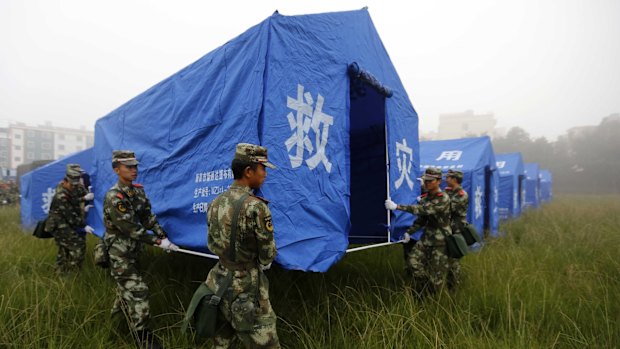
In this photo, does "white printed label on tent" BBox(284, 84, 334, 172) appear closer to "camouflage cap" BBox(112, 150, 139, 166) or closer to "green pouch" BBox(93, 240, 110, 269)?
"camouflage cap" BBox(112, 150, 139, 166)

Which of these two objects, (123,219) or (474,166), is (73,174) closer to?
(123,219)

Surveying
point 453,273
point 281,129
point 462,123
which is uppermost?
point 462,123

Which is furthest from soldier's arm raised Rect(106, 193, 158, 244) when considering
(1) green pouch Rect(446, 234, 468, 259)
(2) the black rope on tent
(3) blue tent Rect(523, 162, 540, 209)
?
(3) blue tent Rect(523, 162, 540, 209)

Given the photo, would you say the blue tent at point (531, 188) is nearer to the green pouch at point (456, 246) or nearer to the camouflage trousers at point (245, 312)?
the green pouch at point (456, 246)

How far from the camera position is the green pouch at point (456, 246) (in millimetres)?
3852

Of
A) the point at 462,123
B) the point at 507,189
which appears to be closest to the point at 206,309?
the point at 507,189

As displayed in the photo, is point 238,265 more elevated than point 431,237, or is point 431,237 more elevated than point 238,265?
point 238,265

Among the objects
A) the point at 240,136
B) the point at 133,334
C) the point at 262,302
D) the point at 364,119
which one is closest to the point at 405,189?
the point at 364,119

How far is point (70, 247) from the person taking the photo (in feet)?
15.0

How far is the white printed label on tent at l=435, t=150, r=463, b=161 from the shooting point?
26.4 feet

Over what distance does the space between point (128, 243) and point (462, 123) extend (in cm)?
9399

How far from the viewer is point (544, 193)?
2327 centimetres

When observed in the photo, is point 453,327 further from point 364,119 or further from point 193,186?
point 364,119

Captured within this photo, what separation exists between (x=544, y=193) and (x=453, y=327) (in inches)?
1001
